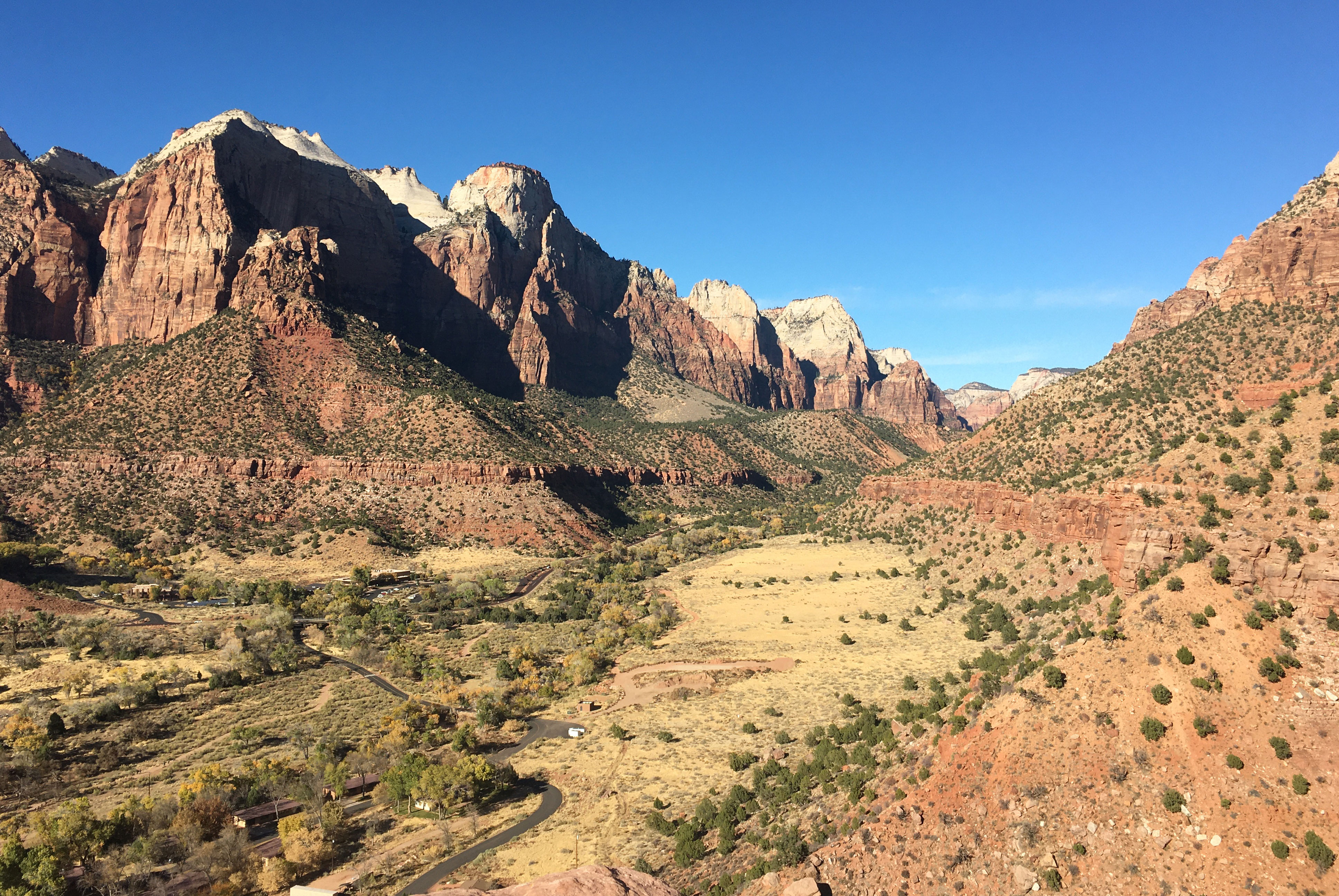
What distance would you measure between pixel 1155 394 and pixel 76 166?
19593 cm

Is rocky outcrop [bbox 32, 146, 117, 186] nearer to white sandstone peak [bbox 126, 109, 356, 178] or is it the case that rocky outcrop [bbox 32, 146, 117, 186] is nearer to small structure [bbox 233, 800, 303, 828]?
white sandstone peak [bbox 126, 109, 356, 178]

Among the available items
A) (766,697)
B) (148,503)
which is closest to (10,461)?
(148,503)

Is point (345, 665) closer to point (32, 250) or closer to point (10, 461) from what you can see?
point (10, 461)

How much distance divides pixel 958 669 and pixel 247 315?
116587 mm

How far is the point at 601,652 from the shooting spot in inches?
2083

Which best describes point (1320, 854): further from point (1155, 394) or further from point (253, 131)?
point (253, 131)

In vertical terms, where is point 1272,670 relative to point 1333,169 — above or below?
below

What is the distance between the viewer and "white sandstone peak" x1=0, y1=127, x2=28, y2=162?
128m

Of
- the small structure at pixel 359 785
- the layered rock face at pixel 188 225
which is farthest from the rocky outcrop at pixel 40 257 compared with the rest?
the small structure at pixel 359 785

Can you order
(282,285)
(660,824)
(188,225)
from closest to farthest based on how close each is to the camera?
(660,824)
(282,285)
(188,225)

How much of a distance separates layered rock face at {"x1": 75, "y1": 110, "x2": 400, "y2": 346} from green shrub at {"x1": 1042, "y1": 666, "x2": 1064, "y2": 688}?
425ft

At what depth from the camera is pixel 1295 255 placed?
59.0m

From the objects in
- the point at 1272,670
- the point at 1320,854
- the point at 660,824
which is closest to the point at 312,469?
the point at 660,824

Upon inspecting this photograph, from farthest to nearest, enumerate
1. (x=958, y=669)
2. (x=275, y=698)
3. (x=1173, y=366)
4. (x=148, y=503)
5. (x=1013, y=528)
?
(x=148, y=503) → (x=1173, y=366) → (x=1013, y=528) → (x=275, y=698) → (x=958, y=669)
